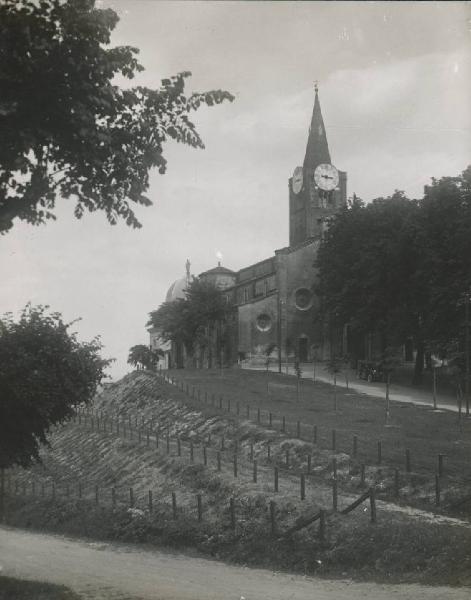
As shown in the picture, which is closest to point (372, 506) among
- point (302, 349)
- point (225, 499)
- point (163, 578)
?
point (163, 578)

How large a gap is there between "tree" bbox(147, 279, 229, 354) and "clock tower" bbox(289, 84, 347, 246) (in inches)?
716

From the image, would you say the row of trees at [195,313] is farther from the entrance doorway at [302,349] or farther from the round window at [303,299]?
the entrance doorway at [302,349]

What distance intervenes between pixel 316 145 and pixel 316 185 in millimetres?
4755

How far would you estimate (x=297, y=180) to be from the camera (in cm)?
8031

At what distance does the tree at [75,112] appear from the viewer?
472 inches

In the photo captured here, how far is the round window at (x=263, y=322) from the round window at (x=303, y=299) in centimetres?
317

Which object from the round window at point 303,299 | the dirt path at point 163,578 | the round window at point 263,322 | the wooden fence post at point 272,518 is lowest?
the dirt path at point 163,578

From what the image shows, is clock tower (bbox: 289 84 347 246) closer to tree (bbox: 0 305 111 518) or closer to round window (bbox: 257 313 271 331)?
round window (bbox: 257 313 271 331)

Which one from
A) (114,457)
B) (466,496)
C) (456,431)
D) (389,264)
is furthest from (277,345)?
(466,496)

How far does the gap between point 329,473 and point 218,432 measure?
9265 millimetres

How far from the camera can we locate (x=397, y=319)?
44875 millimetres

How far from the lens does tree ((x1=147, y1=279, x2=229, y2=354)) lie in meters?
62.1

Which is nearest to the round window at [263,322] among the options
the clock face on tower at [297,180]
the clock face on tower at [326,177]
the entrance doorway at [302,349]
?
the entrance doorway at [302,349]

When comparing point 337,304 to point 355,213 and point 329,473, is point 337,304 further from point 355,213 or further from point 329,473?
point 329,473
